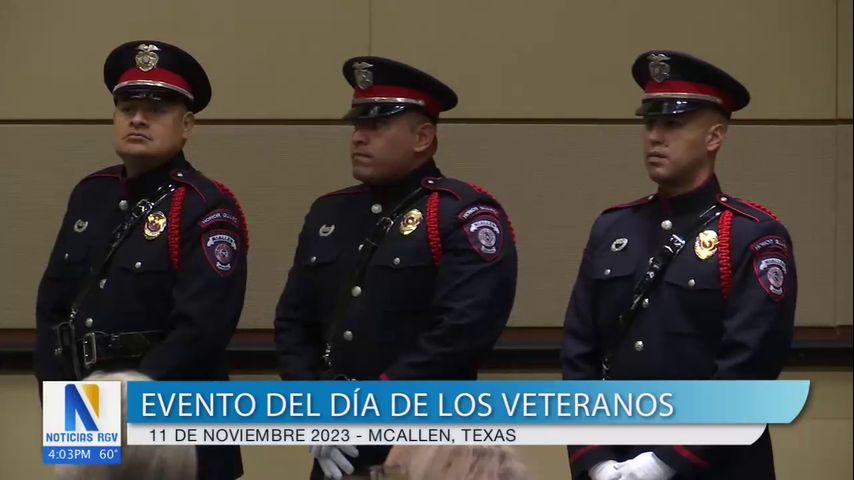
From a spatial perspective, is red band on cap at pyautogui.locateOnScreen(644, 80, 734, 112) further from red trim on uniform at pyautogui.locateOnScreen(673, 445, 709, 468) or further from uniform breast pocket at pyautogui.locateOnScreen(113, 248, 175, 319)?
uniform breast pocket at pyautogui.locateOnScreen(113, 248, 175, 319)

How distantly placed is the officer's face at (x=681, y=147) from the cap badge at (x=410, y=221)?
1.82 feet

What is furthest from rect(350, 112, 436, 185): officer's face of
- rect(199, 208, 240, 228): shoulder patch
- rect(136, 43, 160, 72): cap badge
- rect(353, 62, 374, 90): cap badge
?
rect(136, 43, 160, 72): cap badge

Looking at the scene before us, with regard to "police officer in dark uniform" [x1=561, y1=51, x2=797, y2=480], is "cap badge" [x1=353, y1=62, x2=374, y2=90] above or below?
above

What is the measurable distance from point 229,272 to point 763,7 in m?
1.92

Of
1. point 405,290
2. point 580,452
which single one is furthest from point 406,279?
point 580,452

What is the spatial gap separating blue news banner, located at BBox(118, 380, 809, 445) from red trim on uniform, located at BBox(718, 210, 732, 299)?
9.3 inches

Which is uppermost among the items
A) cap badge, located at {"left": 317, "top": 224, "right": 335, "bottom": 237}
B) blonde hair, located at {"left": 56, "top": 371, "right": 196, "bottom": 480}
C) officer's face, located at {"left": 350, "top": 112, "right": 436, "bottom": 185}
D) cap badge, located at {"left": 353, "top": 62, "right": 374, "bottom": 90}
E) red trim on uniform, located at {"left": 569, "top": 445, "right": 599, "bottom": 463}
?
cap badge, located at {"left": 353, "top": 62, "right": 374, "bottom": 90}

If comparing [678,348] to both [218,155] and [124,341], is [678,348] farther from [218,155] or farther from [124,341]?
[218,155]

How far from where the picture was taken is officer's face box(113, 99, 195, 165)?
12.2 ft

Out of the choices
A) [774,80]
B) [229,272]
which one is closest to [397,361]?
[229,272]

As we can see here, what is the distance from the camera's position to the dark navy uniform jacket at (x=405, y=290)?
3518mm

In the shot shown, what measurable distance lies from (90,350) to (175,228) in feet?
1.18

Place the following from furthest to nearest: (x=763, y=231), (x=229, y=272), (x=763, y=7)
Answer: (x=763, y=7) < (x=229, y=272) < (x=763, y=231)

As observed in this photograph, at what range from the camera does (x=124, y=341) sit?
3.66 m
